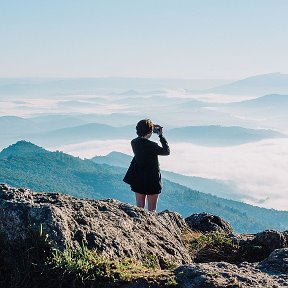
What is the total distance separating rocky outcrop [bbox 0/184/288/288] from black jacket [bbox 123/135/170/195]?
3.83 metres

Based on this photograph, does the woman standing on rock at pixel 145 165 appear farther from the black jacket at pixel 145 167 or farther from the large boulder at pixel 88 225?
the large boulder at pixel 88 225

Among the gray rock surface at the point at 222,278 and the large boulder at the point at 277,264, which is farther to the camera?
the large boulder at the point at 277,264

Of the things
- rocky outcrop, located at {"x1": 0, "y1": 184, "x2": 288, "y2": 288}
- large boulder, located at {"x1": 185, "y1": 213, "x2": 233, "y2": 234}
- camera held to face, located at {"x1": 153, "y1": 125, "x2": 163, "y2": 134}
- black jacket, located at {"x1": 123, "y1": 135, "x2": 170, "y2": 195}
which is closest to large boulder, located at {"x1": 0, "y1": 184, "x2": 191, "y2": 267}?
rocky outcrop, located at {"x1": 0, "y1": 184, "x2": 288, "y2": 288}

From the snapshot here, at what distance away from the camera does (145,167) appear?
12539mm

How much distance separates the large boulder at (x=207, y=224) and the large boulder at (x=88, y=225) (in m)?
4.43

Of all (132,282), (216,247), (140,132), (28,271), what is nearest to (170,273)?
(132,282)

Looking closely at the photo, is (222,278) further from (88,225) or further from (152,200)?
(152,200)

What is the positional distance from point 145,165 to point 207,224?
2002 mm

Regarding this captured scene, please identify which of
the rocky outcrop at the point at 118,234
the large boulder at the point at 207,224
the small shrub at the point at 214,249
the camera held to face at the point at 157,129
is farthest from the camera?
the camera held to face at the point at 157,129

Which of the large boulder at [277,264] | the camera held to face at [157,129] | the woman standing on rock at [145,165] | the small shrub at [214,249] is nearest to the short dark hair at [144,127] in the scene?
the woman standing on rock at [145,165]

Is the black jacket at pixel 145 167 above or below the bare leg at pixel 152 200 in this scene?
above

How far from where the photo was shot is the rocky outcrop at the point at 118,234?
19.0 feet

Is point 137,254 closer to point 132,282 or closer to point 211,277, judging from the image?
point 132,282

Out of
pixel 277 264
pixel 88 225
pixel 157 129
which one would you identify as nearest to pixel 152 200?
pixel 157 129
